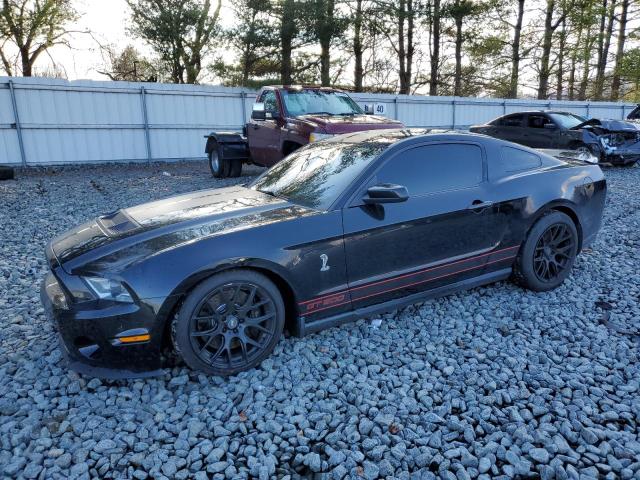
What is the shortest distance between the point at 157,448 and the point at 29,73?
22.6 meters

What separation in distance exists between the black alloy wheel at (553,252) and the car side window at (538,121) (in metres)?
8.82

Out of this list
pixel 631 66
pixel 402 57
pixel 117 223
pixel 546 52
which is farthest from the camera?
pixel 631 66

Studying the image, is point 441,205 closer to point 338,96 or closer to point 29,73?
point 338,96

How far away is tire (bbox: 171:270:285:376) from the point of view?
2799mm

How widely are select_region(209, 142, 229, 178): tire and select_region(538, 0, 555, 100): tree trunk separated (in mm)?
23518

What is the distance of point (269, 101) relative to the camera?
9.52 meters

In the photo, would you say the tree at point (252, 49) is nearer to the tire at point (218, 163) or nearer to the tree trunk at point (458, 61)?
the tire at point (218, 163)

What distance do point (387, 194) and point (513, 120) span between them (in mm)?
11238

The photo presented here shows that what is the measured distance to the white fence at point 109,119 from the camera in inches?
493

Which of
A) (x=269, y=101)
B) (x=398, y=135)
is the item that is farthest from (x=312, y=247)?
(x=269, y=101)

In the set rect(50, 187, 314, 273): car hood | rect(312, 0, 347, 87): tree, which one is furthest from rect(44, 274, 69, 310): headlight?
rect(312, 0, 347, 87): tree

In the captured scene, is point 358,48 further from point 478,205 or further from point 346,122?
point 478,205

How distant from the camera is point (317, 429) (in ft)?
8.23

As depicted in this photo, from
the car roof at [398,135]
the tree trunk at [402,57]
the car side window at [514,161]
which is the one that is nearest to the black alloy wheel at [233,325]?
the car roof at [398,135]
